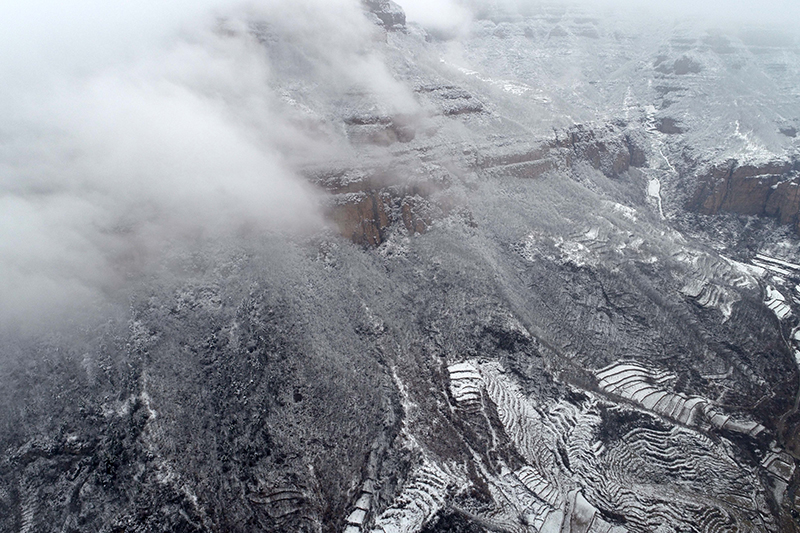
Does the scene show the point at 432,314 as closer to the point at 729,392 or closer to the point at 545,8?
the point at 729,392

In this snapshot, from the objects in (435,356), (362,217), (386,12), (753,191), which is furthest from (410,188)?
(753,191)

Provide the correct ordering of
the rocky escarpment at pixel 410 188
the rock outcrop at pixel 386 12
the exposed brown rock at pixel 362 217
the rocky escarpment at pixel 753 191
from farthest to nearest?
the rock outcrop at pixel 386 12 → the rocky escarpment at pixel 753 191 → the rocky escarpment at pixel 410 188 → the exposed brown rock at pixel 362 217

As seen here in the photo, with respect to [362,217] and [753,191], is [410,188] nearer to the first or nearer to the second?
[362,217]

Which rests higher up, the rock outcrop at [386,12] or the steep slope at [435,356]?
the rock outcrop at [386,12]

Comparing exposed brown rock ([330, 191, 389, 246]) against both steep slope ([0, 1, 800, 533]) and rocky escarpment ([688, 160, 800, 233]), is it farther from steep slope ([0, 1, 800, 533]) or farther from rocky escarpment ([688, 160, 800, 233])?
rocky escarpment ([688, 160, 800, 233])

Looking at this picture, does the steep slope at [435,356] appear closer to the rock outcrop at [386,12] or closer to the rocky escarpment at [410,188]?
the rocky escarpment at [410,188]

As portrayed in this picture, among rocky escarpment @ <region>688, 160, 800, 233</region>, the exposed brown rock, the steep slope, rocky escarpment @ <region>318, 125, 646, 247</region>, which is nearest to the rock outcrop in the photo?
the steep slope

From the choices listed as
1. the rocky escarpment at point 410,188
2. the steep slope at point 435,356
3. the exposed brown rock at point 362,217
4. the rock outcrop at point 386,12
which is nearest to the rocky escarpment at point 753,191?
the steep slope at point 435,356

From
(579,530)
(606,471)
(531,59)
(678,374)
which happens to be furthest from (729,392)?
(531,59)
